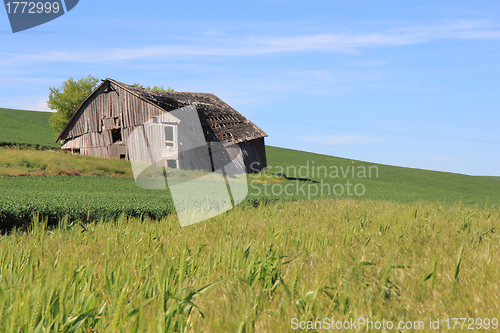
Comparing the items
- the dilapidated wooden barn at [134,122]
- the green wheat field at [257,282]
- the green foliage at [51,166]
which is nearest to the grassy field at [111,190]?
the green foliage at [51,166]

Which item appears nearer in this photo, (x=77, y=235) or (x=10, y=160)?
(x=77, y=235)

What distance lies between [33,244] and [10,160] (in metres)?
21.1

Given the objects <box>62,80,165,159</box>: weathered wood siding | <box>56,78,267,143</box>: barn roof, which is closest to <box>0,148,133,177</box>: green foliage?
<box>62,80,165,159</box>: weathered wood siding

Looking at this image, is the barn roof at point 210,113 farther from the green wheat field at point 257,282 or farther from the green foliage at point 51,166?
the green wheat field at point 257,282

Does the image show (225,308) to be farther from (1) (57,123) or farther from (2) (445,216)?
(1) (57,123)

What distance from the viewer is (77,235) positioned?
15.4 feet

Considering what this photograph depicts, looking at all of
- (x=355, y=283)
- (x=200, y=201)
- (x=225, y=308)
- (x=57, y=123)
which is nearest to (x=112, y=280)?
(x=225, y=308)

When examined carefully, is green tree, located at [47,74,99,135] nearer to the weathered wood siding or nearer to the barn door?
the weathered wood siding

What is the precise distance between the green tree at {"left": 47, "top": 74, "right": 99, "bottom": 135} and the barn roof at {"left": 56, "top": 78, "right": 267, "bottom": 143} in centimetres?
1630

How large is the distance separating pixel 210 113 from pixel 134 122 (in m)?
6.52

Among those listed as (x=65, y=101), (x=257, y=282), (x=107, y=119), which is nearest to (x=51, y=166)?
(x=107, y=119)

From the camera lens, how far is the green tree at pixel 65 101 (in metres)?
48.1

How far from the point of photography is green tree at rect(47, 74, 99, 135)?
48.1 metres

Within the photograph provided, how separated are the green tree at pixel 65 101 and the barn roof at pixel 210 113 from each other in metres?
16.3
